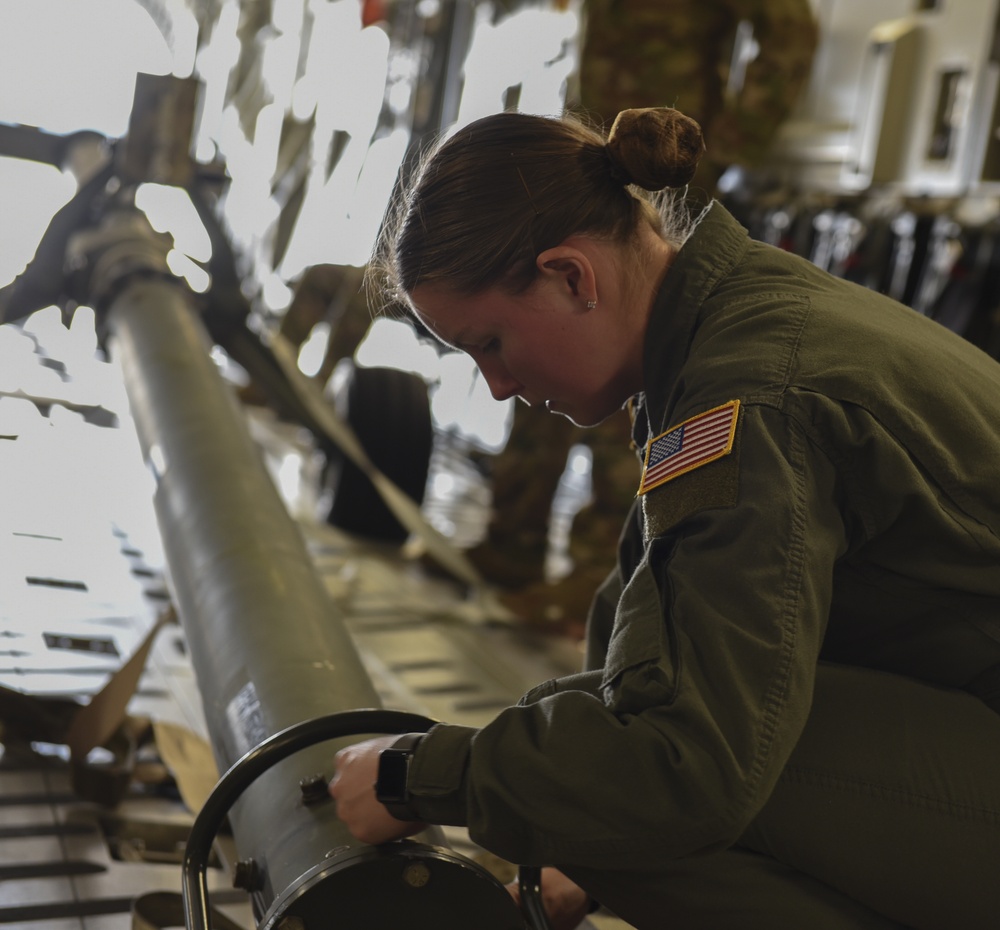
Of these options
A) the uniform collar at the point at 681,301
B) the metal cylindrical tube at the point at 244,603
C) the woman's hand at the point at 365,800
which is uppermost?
the uniform collar at the point at 681,301

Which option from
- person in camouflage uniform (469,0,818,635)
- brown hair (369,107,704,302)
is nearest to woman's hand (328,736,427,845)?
brown hair (369,107,704,302)

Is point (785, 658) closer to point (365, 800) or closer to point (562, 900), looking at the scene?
point (365, 800)

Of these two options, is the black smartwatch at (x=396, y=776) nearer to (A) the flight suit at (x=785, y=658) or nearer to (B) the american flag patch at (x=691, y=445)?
(A) the flight suit at (x=785, y=658)

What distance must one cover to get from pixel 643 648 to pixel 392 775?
0.80ft

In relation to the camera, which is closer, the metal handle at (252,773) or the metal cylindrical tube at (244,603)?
the metal handle at (252,773)

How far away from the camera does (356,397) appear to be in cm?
370

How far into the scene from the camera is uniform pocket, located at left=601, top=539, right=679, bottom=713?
0.88 meters

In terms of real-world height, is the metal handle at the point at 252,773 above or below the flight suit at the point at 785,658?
below

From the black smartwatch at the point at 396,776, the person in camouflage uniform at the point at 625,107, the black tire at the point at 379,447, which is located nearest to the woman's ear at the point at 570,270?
the black smartwatch at the point at 396,776

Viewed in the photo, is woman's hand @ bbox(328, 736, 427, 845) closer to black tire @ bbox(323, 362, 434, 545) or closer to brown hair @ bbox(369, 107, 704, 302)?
brown hair @ bbox(369, 107, 704, 302)

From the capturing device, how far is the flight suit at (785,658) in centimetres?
87

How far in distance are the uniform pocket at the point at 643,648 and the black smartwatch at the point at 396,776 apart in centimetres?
18

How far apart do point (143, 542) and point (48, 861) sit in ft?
5.17

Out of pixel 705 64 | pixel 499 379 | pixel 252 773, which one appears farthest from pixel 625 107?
pixel 252 773
